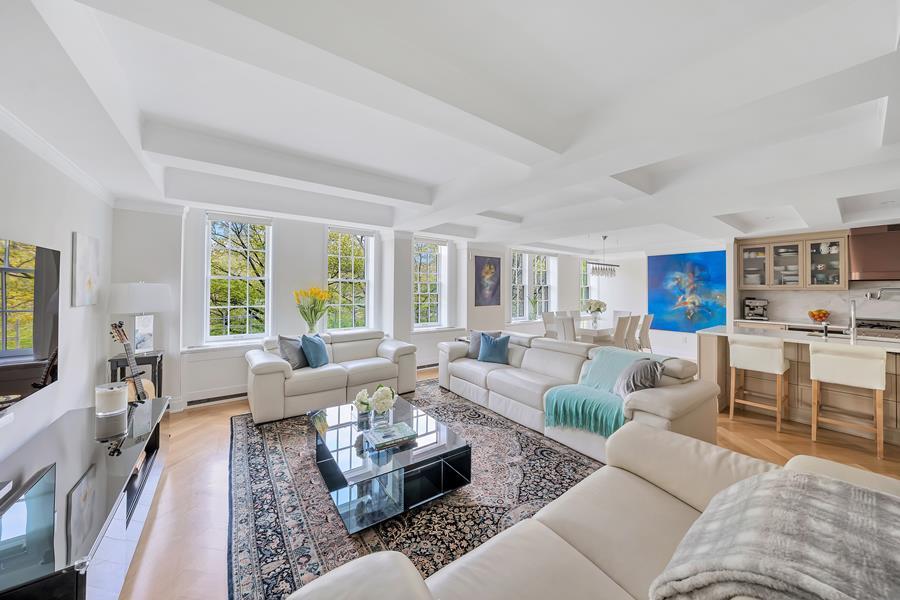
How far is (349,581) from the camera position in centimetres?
89

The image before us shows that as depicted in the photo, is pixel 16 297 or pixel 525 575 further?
pixel 16 297

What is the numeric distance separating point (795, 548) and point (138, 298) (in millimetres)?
4410

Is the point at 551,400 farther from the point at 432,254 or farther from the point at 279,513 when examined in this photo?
the point at 432,254

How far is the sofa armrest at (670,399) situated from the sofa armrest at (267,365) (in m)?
3.22

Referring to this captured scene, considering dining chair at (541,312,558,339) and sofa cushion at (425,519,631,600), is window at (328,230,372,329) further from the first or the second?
sofa cushion at (425,519,631,600)

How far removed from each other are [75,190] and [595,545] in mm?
4009

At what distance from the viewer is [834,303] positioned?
4.88m

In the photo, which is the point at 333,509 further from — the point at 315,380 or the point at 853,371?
the point at 853,371

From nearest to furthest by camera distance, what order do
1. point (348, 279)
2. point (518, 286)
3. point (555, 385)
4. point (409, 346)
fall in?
point (555, 385)
point (409, 346)
point (348, 279)
point (518, 286)

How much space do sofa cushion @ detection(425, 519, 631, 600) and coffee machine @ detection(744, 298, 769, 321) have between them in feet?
20.1

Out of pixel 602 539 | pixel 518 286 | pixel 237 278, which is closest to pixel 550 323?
pixel 518 286

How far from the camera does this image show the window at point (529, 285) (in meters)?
7.61

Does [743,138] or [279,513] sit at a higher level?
[743,138]

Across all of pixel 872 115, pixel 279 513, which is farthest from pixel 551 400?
pixel 872 115
